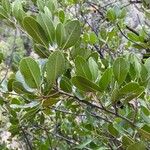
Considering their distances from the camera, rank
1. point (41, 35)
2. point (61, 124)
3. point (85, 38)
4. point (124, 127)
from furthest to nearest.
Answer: point (61, 124), point (85, 38), point (124, 127), point (41, 35)

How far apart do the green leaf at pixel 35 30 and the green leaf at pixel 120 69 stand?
0.72ft

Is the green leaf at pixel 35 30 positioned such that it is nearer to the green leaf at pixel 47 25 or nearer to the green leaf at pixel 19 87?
the green leaf at pixel 47 25

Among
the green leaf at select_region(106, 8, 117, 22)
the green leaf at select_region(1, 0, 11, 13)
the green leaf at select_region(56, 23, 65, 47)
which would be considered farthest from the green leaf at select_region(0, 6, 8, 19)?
the green leaf at select_region(106, 8, 117, 22)

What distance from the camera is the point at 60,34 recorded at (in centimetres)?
101

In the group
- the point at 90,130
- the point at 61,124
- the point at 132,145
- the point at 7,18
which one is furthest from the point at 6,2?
the point at 61,124

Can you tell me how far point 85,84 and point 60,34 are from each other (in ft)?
0.56

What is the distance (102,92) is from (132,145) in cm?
14

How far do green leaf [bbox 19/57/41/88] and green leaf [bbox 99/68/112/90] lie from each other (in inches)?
5.8

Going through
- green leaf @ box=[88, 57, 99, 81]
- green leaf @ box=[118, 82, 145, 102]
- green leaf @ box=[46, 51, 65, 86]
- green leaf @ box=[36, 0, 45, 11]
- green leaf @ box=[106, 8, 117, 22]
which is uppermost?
green leaf @ box=[36, 0, 45, 11]

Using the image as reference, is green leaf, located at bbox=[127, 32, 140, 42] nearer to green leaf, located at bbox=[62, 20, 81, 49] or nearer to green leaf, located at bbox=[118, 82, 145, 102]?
green leaf, located at bbox=[62, 20, 81, 49]

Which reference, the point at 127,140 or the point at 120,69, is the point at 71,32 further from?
the point at 127,140

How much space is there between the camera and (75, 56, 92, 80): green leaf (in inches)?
35.7

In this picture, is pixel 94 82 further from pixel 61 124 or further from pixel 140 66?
pixel 61 124

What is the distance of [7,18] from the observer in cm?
134
